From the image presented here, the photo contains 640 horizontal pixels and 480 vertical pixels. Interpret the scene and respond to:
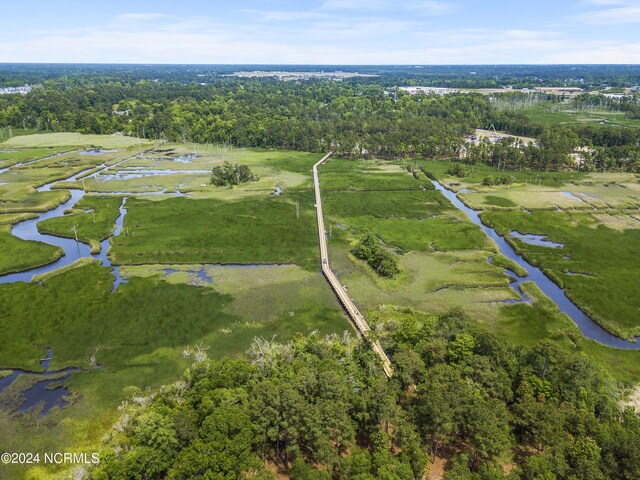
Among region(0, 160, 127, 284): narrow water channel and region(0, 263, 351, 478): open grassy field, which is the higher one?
region(0, 160, 127, 284): narrow water channel

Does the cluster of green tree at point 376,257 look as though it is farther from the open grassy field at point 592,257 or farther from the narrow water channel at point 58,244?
the narrow water channel at point 58,244

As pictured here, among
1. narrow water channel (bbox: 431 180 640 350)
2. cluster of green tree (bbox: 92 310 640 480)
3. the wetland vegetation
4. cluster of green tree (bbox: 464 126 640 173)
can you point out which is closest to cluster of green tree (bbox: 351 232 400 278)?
the wetland vegetation

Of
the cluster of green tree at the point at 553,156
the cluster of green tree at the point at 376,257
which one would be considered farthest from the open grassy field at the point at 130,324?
the cluster of green tree at the point at 553,156

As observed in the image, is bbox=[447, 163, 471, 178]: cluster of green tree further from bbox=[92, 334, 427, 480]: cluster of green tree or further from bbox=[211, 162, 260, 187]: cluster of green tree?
bbox=[92, 334, 427, 480]: cluster of green tree

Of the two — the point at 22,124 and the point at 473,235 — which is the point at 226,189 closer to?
the point at 473,235

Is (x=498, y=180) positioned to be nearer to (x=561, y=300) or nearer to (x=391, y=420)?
(x=561, y=300)

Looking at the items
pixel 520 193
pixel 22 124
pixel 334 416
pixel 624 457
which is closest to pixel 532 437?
pixel 624 457
